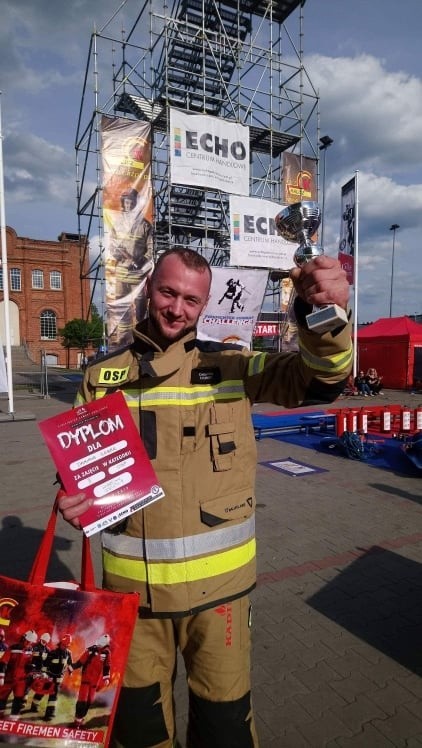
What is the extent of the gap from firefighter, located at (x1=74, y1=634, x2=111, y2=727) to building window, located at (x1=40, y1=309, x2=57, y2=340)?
1777 inches

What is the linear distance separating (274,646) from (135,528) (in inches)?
81.9

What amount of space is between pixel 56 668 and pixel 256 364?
1271mm

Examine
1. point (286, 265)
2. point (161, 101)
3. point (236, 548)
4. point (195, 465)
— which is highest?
point (161, 101)

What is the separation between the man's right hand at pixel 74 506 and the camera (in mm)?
1645

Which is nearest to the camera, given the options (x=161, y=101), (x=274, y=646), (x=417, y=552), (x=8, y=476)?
(x=274, y=646)

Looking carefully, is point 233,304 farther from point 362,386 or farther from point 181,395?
point 181,395

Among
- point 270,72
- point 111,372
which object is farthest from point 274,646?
point 270,72

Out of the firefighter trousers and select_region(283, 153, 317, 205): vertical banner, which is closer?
the firefighter trousers

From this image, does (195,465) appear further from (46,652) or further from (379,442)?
(379,442)

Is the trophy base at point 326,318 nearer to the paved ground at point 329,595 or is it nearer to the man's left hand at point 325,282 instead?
the man's left hand at point 325,282

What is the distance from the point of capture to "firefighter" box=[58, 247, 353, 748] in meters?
1.73

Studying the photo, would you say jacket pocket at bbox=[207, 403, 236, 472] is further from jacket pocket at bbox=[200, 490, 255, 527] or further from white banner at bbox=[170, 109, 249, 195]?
white banner at bbox=[170, 109, 249, 195]

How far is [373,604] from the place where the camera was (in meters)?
3.71

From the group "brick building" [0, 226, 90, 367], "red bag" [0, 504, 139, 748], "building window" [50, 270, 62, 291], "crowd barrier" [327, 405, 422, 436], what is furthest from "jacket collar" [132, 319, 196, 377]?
"building window" [50, 270, 62, 291]
